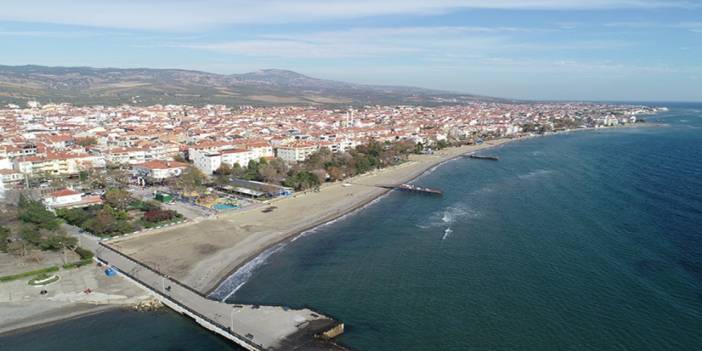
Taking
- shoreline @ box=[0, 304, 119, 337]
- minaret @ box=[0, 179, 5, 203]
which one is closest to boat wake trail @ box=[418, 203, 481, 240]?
shoreline @ box=[0, 304, 119, 337]

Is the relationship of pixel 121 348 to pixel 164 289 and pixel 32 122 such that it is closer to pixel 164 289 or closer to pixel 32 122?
pixel 164 289

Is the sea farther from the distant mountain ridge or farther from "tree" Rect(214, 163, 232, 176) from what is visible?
the distant mountain ridge

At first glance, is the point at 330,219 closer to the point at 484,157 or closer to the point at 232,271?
the point at 232,271

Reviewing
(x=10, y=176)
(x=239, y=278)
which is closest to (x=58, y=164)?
(x=10, y=176)

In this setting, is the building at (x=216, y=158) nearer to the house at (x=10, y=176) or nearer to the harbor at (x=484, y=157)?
the house at (x=10, y=176)

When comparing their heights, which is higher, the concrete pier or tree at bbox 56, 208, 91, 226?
tree at bbox 56, 208, 91, 226

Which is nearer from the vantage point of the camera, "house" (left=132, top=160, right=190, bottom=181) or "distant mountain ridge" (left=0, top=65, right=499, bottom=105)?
"house" (left=132, top=160, right=190, bottom=181)

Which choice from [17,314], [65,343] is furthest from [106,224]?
[65,343]
